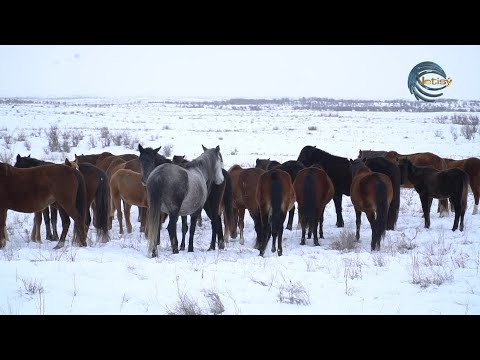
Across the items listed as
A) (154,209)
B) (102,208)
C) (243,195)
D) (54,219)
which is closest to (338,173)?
(243,195)

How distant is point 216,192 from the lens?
9.98m

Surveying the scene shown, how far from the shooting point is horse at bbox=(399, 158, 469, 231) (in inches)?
413

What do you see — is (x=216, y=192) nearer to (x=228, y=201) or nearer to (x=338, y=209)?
(x=228, y=201)

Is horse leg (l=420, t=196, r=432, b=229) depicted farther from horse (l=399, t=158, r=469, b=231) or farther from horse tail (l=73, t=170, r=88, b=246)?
horse tail (l=73, t=170, r=88, b=246)

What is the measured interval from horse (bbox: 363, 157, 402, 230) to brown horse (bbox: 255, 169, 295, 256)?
280 cm

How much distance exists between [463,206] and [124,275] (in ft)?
25.7

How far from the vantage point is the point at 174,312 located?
4883 millimetres

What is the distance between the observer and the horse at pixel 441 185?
1048 cm

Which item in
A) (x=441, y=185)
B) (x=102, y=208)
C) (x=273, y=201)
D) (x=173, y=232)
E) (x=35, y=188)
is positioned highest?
(x=35, y=188)

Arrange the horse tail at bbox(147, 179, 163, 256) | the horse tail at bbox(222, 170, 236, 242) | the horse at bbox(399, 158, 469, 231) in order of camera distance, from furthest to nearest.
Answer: the horse at bbox(399, 158, 469, 231) → the horse tail at bbox(222, 170, 236, 242) → the horse tail at bbox(147, 179, 163, 256)

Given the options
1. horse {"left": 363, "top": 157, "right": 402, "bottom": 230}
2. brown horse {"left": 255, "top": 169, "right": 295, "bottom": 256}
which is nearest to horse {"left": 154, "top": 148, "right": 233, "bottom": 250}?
brown horse {"left": 255, "top": 169, "right": 295, "bottom": 256}

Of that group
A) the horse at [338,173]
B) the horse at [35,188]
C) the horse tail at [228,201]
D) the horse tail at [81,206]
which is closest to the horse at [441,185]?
the horse at [338,173]

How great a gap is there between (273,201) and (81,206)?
362cm

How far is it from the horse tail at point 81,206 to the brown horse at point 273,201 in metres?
3.29
